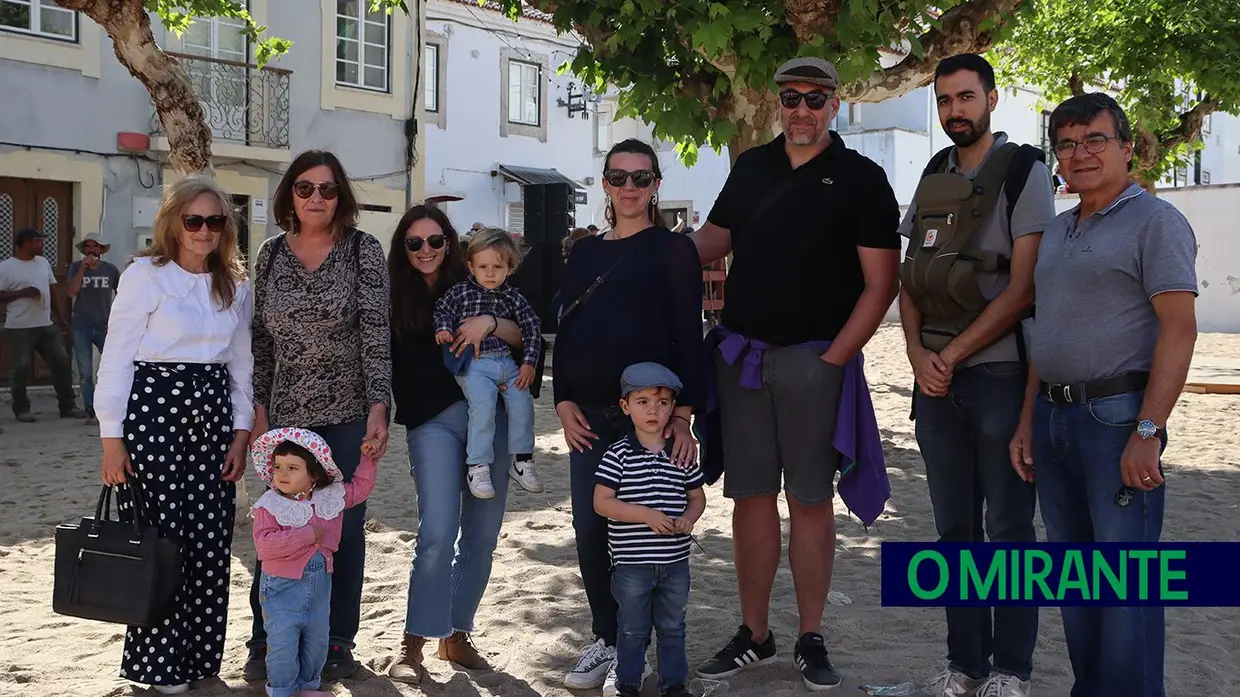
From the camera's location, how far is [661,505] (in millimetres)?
3848

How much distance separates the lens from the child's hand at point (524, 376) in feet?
13.9

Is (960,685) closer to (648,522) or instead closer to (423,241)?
(648,522)

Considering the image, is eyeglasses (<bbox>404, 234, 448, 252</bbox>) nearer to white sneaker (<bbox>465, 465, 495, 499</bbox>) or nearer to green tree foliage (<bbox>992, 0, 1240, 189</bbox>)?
white sneaker (<bbox>465, 465, 495, 499</bbox>)

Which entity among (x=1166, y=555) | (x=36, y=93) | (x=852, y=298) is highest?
(x=36, y=93)

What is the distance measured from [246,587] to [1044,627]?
3.78 meters

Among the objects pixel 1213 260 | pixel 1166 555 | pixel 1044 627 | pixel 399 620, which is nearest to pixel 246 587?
pixel 399 620

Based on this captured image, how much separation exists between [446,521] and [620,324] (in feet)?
3.15

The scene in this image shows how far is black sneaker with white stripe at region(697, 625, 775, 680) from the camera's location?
425cm

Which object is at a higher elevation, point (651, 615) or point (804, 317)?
point (804, 317)

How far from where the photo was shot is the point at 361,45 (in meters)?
17.6

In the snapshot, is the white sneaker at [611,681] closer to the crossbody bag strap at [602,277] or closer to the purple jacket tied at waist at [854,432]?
the purple jacket tied at waist at [854,432]

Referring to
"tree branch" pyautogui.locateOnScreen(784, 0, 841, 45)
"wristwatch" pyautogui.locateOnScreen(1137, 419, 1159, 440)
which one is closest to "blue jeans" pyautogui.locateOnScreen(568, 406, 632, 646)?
"wristwatch" pyautogui.locateOnScreen(1137, 419, 1159, 440)

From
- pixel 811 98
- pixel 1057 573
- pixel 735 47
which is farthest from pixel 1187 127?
pixel 1057 573

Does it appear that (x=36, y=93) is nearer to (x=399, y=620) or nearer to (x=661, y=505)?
(x=399, y=620)
